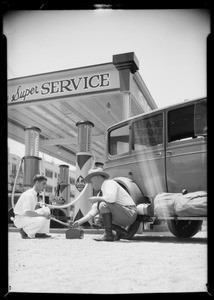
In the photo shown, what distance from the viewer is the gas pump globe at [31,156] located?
198 inches

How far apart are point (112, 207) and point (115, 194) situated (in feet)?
0.60

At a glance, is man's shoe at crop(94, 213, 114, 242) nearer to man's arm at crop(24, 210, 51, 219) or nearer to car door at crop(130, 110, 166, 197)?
car door at crop(130, 110, 166, 197)

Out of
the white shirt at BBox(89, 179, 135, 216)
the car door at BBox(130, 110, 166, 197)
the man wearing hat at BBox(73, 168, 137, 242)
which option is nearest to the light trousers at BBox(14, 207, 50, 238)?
the man wearing hat at BBox(73, 168, 137, 242)

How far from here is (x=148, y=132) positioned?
455cm

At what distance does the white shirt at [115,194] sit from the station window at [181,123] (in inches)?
32.1

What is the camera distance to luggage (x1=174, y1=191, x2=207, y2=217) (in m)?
3.61

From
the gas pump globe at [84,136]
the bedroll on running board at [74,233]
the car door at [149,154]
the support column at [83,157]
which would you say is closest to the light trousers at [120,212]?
the car door at [149,154]

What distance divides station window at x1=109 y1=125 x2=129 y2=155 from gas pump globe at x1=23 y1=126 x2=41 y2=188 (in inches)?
42.9

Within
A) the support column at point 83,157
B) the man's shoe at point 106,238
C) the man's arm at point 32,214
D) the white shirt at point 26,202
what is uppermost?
the support column at point 83,157

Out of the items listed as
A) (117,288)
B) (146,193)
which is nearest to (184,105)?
(146,193)

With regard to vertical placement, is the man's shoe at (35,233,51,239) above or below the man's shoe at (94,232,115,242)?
below

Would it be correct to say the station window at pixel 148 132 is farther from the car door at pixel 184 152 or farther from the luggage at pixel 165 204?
the luggage at pixel 165 204

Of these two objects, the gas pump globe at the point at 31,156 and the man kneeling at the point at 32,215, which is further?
the gas pump globe at the point at 31,156
